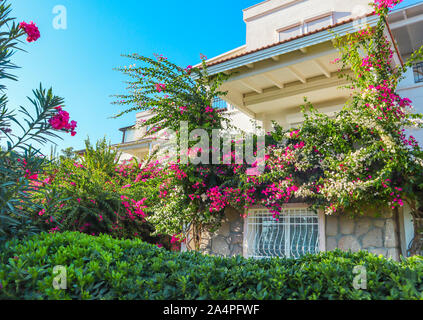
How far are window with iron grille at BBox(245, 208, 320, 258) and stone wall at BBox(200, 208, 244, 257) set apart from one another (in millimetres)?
222

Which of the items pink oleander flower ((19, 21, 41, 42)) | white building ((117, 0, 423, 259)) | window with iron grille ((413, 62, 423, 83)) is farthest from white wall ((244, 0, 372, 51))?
pink oleander flower ((19, 21, 41, 42))

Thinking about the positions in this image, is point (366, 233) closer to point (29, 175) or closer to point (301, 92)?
point (301, 92)

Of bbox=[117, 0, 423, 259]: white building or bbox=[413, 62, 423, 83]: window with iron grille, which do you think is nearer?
bbox=[117, 0, 423, 259]: white building

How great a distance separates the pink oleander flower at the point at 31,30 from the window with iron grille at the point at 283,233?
4863 mm

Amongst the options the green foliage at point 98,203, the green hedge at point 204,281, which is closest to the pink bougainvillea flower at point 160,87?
the green foliage at point 98,203

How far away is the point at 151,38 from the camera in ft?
27.5

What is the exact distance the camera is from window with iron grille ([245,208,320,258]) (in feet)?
17.9

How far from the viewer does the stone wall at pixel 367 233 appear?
4773 millimetres

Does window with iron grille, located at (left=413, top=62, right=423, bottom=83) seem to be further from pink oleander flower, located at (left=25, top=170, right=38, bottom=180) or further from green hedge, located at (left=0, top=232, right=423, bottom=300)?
pink oleander flower, located at (left=25, top=170, right=38, bottom=180)

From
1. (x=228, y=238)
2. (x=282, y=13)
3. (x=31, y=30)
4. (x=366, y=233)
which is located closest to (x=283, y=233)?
(x=228, y=238)

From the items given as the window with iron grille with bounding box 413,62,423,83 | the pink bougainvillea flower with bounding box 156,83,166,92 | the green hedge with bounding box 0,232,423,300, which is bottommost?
the green hedge with bounding box 0,232,423,300

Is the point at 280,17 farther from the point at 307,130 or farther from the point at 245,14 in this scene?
the point at 307,130

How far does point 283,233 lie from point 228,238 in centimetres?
123

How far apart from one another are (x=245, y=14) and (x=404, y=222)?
29.6 feet
